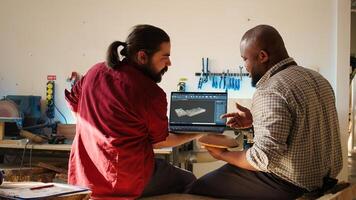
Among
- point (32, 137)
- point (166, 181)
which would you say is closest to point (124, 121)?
point (166, 181)

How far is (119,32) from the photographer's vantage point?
3.94 m

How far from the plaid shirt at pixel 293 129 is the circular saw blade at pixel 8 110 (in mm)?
2550

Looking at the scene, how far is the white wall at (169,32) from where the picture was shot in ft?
11.6

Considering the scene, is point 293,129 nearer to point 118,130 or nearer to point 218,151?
point 218,151

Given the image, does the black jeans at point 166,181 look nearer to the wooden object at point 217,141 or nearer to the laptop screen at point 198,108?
the wooden object at point 217,141

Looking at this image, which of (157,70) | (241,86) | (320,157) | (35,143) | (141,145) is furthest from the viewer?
(241,86)

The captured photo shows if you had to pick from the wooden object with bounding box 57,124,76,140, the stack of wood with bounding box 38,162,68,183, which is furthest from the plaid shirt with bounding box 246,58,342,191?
the wooden object with bounding box 57,124,76,140

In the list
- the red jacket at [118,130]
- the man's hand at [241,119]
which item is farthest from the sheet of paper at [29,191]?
the man's hand at [241,119]

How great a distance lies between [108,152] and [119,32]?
2456mm

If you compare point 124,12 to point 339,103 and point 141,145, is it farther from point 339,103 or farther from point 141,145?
point 141,145

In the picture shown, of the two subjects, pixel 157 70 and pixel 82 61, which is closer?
pixel 157 70

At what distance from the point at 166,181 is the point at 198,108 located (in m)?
1.04

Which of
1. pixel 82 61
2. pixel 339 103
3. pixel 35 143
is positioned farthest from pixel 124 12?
pixel 339 103

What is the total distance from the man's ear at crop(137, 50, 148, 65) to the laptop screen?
1081 millimetres
